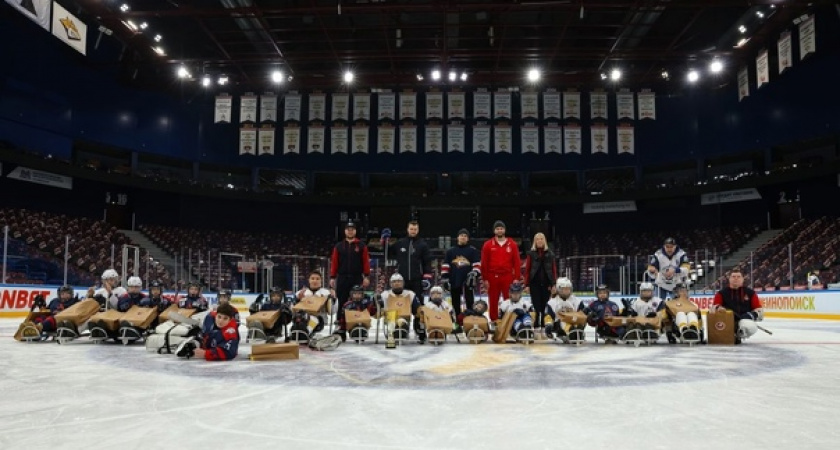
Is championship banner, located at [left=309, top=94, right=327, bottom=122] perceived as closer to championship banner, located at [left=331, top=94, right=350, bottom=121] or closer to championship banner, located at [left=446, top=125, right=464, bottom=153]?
championship banner, located at [left=331, top=94, right=350, bottom=121]

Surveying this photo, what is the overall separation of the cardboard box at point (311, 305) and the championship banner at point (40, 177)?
84.3ft

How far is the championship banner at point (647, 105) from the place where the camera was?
28500 millimetres

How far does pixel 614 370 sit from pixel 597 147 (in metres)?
25.7

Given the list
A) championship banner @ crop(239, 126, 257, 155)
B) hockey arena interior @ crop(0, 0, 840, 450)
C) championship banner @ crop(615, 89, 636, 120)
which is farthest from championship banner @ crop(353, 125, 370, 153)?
championship banner @ crop(615, 89, 636, 120)

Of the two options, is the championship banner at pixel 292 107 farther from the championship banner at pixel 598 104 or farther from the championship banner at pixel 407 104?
the championship banner at pixel 598 104

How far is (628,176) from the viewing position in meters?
37.9

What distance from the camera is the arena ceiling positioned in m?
24.1

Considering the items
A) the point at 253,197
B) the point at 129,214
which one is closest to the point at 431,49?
the point at 253,197

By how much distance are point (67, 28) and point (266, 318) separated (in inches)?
814

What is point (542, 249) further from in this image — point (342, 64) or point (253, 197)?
point (253, 197)

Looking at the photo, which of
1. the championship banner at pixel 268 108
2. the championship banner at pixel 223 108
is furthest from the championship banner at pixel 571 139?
the championship banner at pixel 223 108

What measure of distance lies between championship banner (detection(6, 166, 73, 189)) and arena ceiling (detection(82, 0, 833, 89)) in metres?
7.18

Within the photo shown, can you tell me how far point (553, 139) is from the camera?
29.7 meters

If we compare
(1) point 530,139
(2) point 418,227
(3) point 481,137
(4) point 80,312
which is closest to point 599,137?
(1) point 530,139
